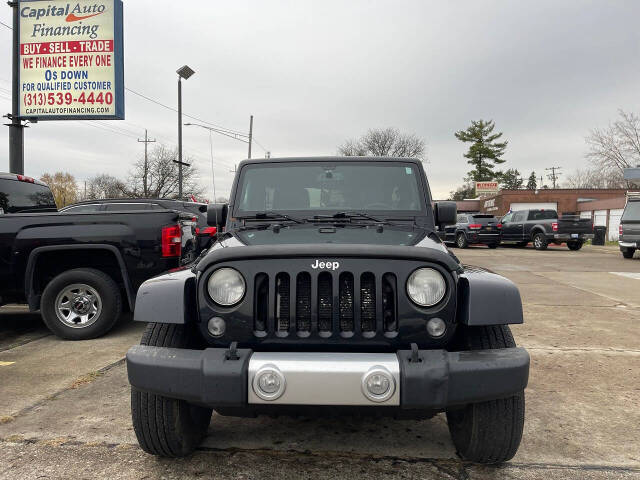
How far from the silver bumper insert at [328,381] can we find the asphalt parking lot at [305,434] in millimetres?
672

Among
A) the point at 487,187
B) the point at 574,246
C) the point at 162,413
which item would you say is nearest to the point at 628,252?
the point at 574,246

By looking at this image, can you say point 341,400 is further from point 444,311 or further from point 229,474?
point 229,474

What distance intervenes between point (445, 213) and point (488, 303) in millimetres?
1334

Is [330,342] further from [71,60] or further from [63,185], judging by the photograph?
[63,185]

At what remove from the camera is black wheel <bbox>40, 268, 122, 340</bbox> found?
5152mm

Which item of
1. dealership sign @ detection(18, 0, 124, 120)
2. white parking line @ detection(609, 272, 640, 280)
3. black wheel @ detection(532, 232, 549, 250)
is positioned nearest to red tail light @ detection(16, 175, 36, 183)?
dealership sign @ detection(18, 0, 124, 120)

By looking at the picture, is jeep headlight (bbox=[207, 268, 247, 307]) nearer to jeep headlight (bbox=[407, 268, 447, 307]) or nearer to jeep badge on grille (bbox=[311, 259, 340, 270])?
jeep badge on grille (bbox=[311, 259, 340, 270])

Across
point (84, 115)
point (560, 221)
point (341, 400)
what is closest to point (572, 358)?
point (341, 400)

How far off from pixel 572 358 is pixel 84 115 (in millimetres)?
13575

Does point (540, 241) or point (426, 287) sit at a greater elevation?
point (426, 287)

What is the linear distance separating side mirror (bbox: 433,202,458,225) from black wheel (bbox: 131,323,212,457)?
1.94 metres

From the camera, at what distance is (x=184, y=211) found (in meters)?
8.35

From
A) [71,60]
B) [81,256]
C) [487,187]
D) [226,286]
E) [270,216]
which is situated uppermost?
[71,60]

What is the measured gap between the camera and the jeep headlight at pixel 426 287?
7.48 ft
